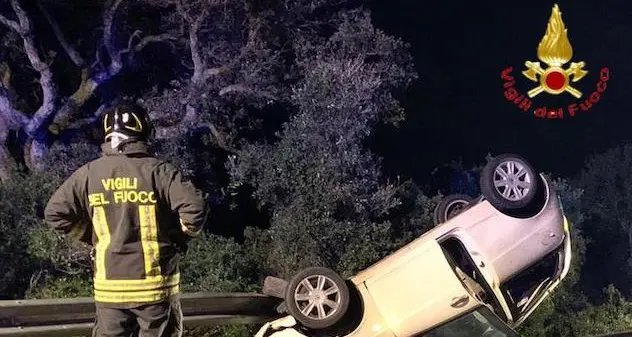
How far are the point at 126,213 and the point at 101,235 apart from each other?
0.20 metres

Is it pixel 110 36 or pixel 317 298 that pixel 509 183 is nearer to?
pixel 317 298

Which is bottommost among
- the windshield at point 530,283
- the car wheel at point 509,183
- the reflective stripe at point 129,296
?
the windshield at point 530,283

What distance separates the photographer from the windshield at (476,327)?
20.8 ft

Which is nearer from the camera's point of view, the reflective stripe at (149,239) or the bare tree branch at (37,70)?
the reflective stripe at (149,239)

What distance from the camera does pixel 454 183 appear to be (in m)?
11.5

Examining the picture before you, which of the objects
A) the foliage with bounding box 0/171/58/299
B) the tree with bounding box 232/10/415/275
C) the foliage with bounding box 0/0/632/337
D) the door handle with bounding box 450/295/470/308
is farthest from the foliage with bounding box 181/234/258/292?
the door handle with bounding box 450/295/470/308

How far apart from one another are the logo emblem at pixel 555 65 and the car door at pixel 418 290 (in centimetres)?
587

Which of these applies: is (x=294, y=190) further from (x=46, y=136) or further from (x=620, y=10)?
(x=620, y=10)

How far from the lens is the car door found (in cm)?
682

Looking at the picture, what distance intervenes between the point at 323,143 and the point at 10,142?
3.30 m

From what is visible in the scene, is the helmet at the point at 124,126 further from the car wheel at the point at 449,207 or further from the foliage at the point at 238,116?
the car wheel at the point at 449,207

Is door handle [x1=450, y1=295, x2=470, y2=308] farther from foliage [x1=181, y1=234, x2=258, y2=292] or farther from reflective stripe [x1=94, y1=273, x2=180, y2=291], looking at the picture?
reflective stripe [x1=94, y1=273, x2=180, y2=291]

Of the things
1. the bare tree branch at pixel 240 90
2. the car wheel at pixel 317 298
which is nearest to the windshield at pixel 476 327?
the car wheel at pixel 317 298

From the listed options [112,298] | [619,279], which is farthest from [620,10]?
[112,298]
